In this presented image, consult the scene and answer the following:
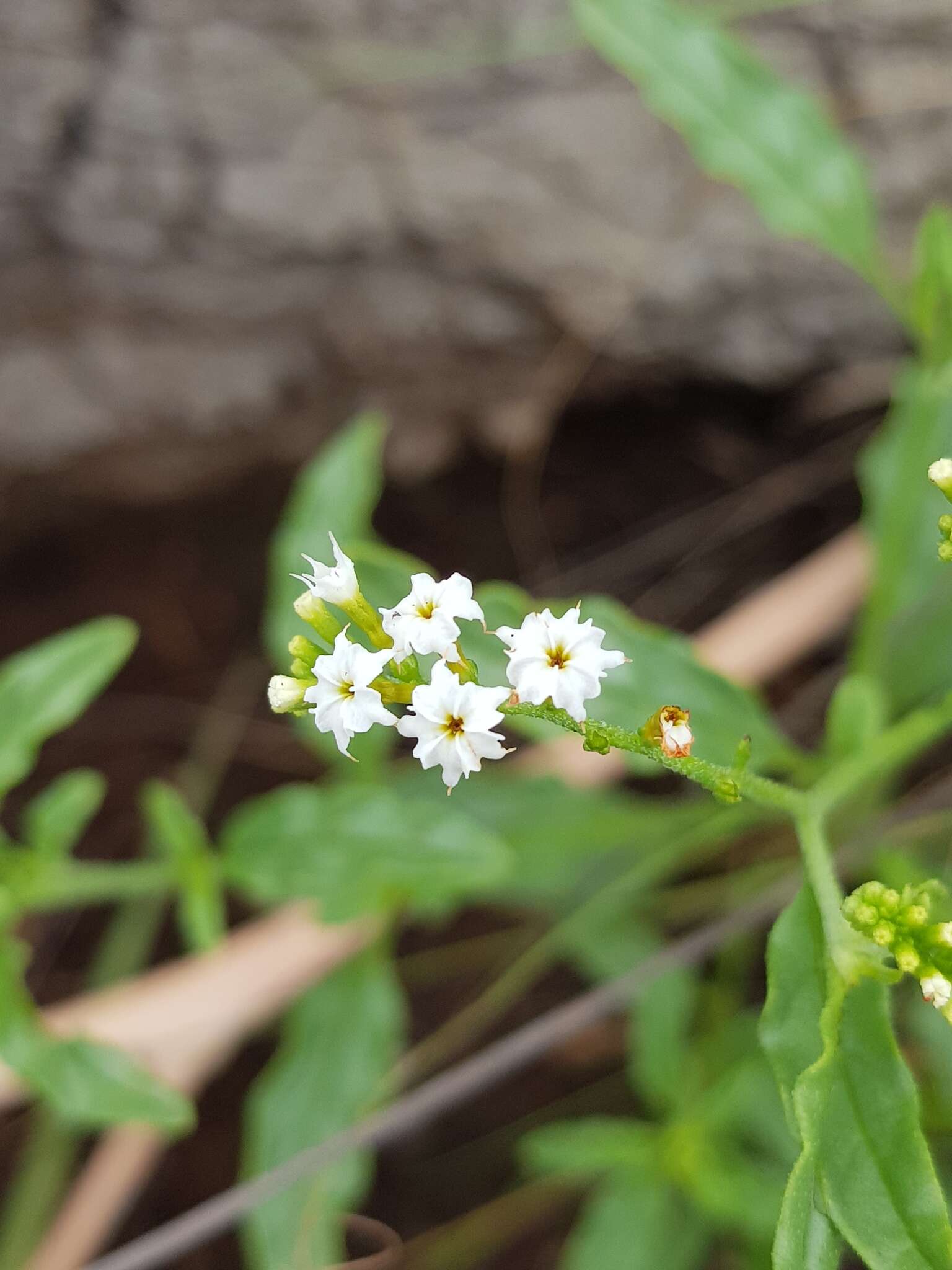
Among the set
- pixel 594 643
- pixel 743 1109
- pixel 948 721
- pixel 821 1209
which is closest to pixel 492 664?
pixel 594 643

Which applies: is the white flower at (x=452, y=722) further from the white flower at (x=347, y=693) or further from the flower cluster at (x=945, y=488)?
the flower cluster at (x=945, y=488)

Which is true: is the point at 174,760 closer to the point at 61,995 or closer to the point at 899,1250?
the point at 61,995

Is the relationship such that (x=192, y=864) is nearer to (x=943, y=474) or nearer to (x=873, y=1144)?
(x=873, y=1144)

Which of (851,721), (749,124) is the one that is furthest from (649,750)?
(749,124)

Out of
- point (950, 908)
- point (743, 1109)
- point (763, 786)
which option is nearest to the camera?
point (763, 786)

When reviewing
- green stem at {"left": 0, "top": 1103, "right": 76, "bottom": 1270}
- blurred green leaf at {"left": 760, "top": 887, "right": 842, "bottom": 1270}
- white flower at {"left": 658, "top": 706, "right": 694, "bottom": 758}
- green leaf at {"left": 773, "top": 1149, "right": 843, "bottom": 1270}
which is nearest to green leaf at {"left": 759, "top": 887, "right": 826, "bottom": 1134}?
blurred green leaf at {"left": 760, "top": 887, "right": 842, "bottom": 1270}

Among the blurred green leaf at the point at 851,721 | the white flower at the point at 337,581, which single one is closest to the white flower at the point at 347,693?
the white flower at the point at 337,581

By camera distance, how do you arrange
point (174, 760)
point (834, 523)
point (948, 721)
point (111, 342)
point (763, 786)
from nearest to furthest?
point (763, 786) < point (948, 721) < point (111, 342) < point (834, 523) < point (174, 760)
